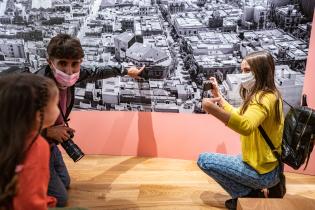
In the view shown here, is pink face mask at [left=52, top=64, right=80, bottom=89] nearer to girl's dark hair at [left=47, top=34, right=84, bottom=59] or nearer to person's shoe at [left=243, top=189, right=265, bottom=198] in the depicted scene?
girl's dark hair at [left=47, top=34, right=84, bottom=59]

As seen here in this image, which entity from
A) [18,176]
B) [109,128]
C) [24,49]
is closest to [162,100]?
[109,128]

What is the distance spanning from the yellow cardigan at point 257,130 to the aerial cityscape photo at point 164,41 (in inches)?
26.5

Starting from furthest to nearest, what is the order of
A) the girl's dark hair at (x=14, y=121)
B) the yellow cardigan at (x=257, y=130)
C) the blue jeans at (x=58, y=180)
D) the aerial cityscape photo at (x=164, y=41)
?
the aerial cityscape photo at (x=164, y=41) → the blue jeans at (x=58, y=180) → the yellow cardigan at (x=257, y=130) → the girl's dark hair at (x=14, y=121)

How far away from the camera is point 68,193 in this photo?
2.98m

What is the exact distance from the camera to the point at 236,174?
249 cm

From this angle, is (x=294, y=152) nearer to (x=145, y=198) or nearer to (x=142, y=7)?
(x=145, y=198)

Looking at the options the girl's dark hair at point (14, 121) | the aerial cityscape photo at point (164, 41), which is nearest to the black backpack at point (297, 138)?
the aerial cityscape photo at point (164, 41)

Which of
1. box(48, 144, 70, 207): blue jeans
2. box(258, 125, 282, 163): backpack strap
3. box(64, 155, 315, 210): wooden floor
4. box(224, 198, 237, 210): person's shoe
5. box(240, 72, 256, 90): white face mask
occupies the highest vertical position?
box(240, 72, 256, 90): white face mask

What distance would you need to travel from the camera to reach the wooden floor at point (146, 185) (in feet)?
9.34

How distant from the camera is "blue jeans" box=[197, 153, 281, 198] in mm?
2467

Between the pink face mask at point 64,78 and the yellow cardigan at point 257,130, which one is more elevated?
the pink face mask at point 64,78

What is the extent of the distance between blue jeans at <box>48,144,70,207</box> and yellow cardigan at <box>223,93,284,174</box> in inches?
51.9

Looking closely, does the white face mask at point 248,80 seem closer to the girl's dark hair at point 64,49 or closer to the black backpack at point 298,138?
the black backpack at point 298,138

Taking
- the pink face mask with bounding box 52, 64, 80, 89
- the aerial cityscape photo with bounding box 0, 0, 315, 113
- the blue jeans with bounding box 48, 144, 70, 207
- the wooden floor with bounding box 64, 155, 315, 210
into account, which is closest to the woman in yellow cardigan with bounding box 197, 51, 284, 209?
the wooden floor with bounding box 64, 155, 315, 210
